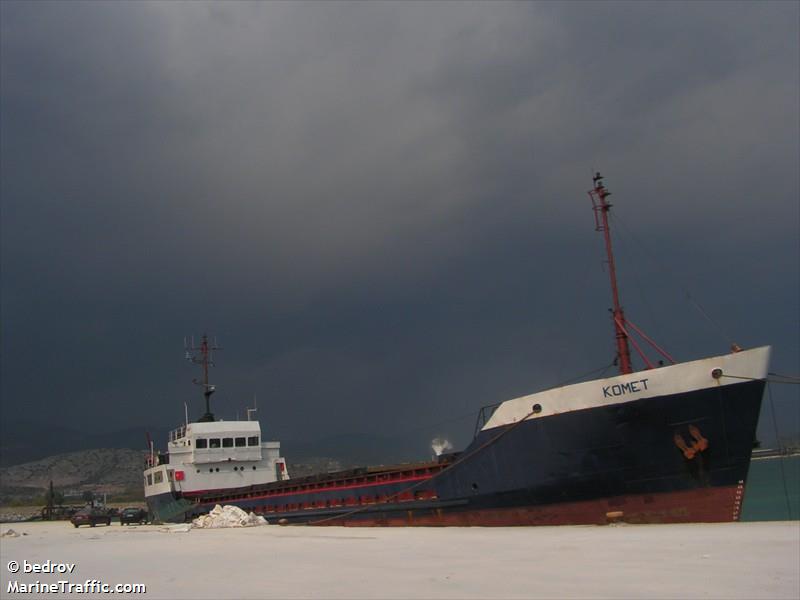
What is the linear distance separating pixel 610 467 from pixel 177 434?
77.1ft

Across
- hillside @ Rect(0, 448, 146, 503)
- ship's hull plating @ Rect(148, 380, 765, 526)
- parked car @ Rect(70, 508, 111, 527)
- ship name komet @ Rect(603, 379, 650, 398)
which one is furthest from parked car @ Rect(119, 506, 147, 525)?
hillside @ Rect(0, 448, 146, 503)

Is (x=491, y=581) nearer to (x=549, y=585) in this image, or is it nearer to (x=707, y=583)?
(x=549, y=585)

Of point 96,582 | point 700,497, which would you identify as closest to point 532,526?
point 700,497

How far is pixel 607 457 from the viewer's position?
16.4 m

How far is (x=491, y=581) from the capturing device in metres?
8.83

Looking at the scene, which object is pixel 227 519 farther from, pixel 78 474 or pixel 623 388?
pixel 78 474

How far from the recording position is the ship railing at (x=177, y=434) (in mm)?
33125

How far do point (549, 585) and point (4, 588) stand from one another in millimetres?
7651

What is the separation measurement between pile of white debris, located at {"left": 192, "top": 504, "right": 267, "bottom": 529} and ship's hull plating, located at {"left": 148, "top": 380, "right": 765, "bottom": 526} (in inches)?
303

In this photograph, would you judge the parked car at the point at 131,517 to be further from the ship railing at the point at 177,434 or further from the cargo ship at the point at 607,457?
the cargo ship at the point at 607,457

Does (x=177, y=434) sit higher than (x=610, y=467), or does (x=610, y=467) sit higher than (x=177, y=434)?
(x=177, y=434)

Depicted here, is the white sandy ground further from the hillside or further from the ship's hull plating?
the hillside

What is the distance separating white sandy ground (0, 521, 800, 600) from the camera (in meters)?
8.28

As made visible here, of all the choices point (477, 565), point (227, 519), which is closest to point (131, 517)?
point (227, 519)
